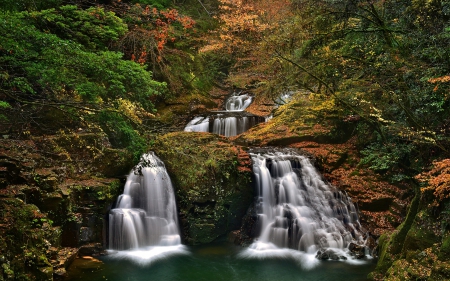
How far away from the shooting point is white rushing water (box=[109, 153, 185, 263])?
8867mm

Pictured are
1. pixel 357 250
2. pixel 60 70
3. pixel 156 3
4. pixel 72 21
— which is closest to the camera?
pixel 60 70

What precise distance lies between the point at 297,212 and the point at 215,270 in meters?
3.53

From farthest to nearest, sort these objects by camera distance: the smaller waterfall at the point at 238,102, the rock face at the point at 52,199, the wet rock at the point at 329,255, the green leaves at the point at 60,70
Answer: the smaller waterfall at the point at 238,102 < the wet rock at the point at 329,255 < the rock face at the point at 52,199 < the green leaves at the point at 60,70

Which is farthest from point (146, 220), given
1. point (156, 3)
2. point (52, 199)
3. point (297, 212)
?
point (156, 3)

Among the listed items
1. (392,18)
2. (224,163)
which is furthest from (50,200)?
(392,18)

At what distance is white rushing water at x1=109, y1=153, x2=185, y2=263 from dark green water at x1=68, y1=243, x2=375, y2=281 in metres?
0.53

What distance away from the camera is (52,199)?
7.14 m

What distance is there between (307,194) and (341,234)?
69.4 inches

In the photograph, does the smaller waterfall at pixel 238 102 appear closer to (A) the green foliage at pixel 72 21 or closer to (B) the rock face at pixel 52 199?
(B) the rock face at pixel 52 199

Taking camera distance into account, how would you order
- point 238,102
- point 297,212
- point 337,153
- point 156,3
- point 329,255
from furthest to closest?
1. point 238,102
2. point 156,3
3. point 337,153
4. point 297,212
5. point 329,255

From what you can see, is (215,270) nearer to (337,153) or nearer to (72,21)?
(337,153)

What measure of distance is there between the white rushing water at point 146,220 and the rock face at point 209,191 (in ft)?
1.11

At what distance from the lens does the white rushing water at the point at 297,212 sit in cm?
940

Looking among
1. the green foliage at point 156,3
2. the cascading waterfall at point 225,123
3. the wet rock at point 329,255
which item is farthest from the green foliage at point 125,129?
the green foliage at point 156,3
